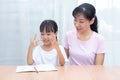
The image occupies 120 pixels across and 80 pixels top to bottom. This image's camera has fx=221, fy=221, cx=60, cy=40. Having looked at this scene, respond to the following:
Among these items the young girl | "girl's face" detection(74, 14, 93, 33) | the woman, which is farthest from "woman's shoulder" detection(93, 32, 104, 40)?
the young girl

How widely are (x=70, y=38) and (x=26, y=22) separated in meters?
0.68

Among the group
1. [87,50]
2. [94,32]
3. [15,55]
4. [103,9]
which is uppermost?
[103,9]

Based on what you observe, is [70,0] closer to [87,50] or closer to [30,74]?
[87,50]

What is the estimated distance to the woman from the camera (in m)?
1.81

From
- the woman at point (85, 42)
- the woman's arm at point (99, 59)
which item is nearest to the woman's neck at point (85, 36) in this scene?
the woman at point (85, 42)

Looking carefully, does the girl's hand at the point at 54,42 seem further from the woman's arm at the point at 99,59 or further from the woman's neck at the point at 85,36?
the woman's arm at the point at 99,59

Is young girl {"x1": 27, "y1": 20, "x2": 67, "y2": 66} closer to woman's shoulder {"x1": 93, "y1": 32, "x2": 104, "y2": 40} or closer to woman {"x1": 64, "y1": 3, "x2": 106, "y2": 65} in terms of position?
woman {"x1": 64, "y1": 3, "x2": 106, "y2": 65}

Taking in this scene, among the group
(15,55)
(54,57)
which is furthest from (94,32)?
(15,55)

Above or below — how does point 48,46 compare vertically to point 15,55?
above

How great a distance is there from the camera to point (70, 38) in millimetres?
1939

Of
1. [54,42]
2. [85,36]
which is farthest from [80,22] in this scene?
[54,42]

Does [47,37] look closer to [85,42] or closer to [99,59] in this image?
[85,42]

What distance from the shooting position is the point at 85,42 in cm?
186

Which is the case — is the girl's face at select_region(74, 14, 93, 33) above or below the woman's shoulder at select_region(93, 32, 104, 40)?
above
